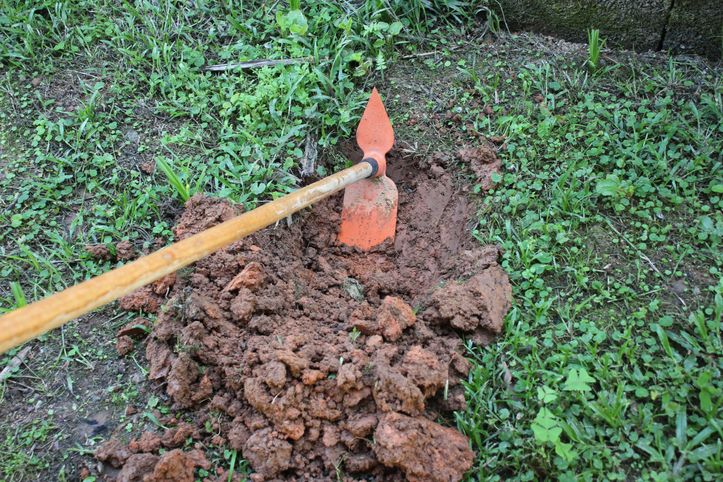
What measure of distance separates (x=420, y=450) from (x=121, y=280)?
107 cm

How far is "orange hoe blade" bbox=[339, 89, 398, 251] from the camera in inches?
119

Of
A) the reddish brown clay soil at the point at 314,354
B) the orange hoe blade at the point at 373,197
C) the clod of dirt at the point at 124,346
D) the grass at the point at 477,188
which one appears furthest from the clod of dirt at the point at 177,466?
the orange hoe blade at the point at 373,197

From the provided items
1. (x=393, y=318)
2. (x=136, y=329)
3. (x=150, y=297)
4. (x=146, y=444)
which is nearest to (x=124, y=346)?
(x=136, y=329)

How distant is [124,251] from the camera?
2.75 m

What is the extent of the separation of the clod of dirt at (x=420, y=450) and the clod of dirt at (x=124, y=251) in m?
1.38

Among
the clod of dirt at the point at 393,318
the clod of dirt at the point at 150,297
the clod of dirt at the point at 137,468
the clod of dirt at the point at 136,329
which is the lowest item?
the clod of dirt at the point at 137,468

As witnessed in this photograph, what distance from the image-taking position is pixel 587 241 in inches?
102

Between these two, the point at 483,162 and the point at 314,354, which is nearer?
the point at 314,354

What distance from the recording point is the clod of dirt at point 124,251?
2.75 m

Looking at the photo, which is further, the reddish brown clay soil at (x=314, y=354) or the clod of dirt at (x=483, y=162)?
the clod of dirt at (x=483, y=162)

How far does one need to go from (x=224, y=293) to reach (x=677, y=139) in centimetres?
205

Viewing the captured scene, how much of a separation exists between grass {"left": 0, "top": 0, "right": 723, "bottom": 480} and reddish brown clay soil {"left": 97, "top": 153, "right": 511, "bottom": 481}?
0.12 meters

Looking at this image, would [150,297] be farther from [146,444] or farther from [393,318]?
[393,318]

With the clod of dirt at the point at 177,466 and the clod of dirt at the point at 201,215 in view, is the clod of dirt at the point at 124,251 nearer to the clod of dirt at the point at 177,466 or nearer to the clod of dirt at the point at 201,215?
the clod of dirt at the point at 201,215
